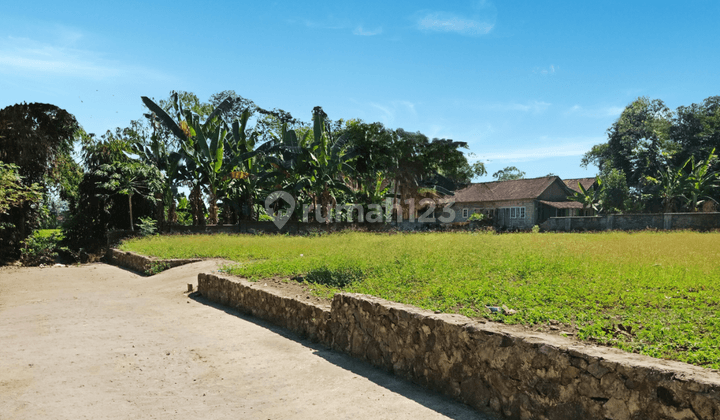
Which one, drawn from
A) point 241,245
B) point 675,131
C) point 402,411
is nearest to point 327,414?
point 402,411

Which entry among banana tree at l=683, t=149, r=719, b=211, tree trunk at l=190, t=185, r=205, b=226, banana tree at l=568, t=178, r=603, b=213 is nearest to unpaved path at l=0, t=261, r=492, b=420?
tree trunk at l=190, t=185, r=205, b=226

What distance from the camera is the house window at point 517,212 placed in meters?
41.2

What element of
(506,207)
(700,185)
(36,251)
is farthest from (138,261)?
(700,185)

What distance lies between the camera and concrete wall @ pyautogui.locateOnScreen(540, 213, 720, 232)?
21.5 meters

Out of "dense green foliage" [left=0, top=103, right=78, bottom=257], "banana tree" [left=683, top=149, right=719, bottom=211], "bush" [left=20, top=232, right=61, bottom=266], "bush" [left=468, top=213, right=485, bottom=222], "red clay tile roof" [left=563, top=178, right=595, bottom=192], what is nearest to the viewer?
"dense green foliage" [left=0, top=103, right=78, bottom=257]

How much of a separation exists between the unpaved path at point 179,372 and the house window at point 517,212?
35723 millimetres

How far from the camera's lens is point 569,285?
670cm

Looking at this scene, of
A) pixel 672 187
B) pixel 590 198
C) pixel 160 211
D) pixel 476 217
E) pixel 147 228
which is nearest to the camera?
pixel 147 228

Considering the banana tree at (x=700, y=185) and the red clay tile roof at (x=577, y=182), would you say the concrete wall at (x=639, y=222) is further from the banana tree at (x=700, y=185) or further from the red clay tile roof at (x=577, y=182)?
the red clay tile roof at (x=577, y=182)

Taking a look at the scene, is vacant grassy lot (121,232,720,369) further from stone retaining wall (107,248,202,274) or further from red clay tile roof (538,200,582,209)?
red clay tile roof (538,200,582,209)

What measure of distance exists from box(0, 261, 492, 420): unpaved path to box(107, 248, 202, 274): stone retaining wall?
508 centimetres

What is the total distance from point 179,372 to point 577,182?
4601cm

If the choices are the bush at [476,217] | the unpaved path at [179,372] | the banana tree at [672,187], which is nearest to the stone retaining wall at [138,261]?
the unpaved path at [179,372]

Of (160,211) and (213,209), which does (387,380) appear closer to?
(213,209)
